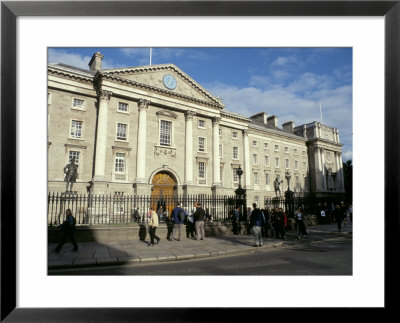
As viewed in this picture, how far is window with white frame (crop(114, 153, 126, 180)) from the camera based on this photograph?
2169cm

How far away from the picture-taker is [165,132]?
25.0 metres

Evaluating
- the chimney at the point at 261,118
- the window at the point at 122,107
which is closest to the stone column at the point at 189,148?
the window at the point at 122,107

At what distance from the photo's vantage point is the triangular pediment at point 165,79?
22.6 meters

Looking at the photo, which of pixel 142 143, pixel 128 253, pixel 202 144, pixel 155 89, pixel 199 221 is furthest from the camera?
pixel 202 144

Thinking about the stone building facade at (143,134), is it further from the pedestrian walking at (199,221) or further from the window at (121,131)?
the pedestrian walking at (199,221)

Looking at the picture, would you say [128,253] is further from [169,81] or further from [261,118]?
[261,118]

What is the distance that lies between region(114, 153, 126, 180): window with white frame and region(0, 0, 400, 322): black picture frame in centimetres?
1893

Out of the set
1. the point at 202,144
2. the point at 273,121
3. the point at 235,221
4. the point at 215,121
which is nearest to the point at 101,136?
the point at 202,144

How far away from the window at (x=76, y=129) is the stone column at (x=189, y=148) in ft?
33.3

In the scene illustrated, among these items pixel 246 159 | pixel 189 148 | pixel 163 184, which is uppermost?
pixel 189 148

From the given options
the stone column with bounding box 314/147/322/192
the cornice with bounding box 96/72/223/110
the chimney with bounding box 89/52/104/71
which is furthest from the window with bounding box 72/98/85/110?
the stone column with bounding box 314/147/322/192
